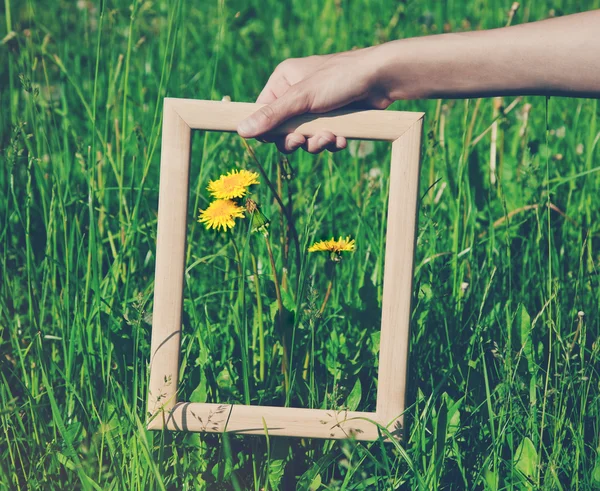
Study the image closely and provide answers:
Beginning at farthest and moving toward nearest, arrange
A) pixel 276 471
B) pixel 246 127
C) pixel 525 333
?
pixel 525 333, pixel 276 471, pixel 246 127

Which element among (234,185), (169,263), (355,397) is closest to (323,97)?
(234,185)

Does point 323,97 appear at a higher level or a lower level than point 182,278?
higher

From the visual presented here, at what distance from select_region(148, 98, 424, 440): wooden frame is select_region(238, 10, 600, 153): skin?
→ 0.03 meters

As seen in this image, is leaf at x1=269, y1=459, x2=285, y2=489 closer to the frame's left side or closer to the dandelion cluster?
the frame's left side

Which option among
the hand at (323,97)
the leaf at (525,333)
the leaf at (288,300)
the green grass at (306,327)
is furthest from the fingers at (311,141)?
the leaf at (525,333)

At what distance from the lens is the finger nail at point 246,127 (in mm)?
999

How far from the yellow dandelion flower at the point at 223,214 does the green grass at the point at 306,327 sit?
0.21 feet

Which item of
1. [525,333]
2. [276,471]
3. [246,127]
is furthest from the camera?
[525,333]

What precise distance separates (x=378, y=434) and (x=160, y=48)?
5.65 ft

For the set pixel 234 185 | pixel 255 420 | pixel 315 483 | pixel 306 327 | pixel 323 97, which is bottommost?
pixel 315 483

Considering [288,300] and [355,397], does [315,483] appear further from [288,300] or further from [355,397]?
[288,300]

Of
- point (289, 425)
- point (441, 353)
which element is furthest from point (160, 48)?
point (289, 425)

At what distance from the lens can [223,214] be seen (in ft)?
3.59

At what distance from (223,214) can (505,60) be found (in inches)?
18.2
